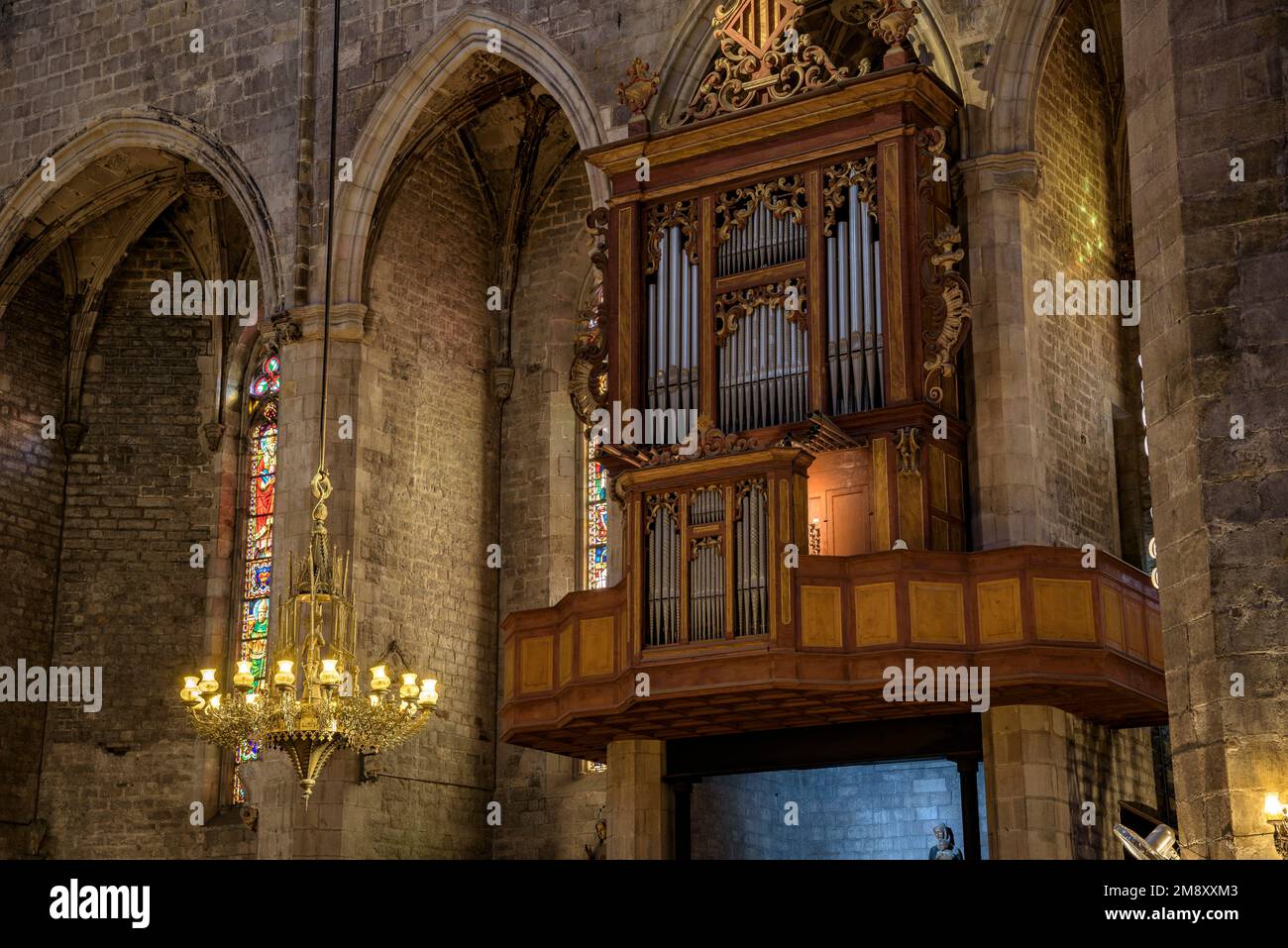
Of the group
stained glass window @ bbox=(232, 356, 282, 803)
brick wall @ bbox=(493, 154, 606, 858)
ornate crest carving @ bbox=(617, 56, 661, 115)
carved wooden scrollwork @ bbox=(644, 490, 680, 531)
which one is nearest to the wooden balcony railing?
carved wooden scrollwork @ bbox=(644, 490, 680, 531)

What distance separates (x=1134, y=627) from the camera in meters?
13.8

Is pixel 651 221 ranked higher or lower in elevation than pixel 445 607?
higher

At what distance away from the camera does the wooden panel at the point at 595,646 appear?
47.4ft

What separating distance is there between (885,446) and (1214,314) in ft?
14.8

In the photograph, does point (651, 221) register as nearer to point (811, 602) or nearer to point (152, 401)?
point (811, 602)

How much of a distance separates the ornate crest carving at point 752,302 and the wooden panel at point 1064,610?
294 cm

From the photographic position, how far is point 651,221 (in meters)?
15.8

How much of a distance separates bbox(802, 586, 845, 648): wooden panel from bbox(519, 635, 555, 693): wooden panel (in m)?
2.53

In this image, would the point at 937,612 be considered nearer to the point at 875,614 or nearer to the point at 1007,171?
the point at 875,614

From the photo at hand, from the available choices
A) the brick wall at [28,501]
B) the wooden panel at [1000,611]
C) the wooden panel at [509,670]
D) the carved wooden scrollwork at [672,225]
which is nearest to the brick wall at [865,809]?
the wooden panel at [509,670]

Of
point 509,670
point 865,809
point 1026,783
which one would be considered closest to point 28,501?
point 509,670

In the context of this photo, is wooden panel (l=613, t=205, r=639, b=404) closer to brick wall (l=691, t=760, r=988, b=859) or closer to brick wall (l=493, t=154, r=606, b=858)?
brick wall (l=691, t=760, r=988, b=859)

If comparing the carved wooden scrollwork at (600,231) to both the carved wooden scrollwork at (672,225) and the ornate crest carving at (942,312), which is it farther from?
the ornate crest carving at (942,312)
